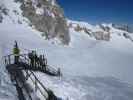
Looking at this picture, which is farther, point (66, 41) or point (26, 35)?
point (66, 41)

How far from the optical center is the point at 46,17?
96.4 meters

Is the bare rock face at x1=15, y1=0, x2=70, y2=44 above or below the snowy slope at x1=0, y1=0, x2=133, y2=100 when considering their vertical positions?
above

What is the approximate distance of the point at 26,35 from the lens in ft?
253

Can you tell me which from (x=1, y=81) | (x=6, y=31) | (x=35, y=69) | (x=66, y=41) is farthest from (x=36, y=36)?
(x=1, y=81)

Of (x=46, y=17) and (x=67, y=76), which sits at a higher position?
(x=46, y=17)

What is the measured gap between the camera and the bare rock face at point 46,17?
8856 cm

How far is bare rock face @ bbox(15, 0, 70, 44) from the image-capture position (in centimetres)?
8856

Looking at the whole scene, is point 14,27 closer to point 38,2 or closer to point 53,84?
point 38,2

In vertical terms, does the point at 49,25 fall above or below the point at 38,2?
below

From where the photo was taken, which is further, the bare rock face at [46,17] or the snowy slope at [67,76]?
the bare rock face at [46,17]

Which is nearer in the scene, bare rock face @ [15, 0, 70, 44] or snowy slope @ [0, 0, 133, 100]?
snowy slope @ [0, 0, 133, 100]

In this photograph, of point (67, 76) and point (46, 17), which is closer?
point (67, 76)

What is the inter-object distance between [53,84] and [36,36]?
175ft

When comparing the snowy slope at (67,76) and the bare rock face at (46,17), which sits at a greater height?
the bare rock face at (46,17)
